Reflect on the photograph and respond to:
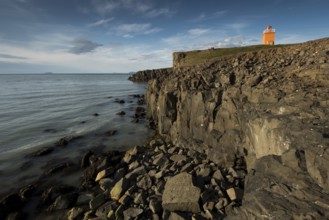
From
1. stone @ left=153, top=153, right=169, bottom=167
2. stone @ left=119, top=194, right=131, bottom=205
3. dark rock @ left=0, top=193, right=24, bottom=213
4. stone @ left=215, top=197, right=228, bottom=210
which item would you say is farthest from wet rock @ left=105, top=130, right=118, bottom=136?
stone @ left=215, top=197, right=228, bottom=210

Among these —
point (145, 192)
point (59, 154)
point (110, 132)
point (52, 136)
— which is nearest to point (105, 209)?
point (145, 192)

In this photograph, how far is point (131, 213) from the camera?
11.6 m

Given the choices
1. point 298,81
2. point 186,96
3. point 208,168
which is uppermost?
point 298,81

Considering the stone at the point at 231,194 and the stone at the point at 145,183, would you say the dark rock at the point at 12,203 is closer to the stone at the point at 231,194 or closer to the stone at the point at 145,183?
the stone at the point at 145,183

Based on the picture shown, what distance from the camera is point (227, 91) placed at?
17297 millimetres

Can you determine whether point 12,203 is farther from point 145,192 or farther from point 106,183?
point 145,192

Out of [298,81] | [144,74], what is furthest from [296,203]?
[144,74]

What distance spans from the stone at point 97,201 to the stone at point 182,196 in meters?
4.69

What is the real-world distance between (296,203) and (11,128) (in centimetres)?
3787

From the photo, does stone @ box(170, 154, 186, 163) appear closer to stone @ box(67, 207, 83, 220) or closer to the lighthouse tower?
stone @ box(67, 207, 83, 220)

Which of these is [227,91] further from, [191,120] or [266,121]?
[266,121]

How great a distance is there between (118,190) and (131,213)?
2.74 metres

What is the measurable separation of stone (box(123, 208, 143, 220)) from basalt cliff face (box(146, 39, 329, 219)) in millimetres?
5738

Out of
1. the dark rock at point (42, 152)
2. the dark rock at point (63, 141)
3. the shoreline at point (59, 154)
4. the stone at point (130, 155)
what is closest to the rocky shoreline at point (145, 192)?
the stone at point (130, 155)
